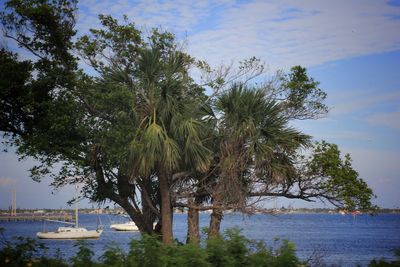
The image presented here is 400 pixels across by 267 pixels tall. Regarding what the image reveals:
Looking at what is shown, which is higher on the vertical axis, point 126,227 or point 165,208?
point 165,208

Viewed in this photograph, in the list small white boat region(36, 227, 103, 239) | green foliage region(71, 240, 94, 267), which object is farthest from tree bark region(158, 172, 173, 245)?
small white boat region(36, 227, 103, 239)

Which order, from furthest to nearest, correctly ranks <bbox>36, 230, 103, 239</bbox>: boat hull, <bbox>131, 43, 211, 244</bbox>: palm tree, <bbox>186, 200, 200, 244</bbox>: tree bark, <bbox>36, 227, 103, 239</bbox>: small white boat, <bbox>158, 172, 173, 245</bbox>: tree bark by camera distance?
<bbox>36, 227, 103, 239</bbox>: small white boat < <bbox>36, 230, 103, 239</bbox>: boat hull < <bbox>186, 200, 200, 244</bbox>: tree bark < <bbox>158, 172, 173, 245</bbox>: tree bark < <bbox>131, 43, 211, 244</bbox>: palm tree

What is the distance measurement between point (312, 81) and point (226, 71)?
321cm

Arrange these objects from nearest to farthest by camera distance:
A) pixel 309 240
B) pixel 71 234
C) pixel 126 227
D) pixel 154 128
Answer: pixel 154 128
pixel 309 240
pixel 71 234
pixel 126 227

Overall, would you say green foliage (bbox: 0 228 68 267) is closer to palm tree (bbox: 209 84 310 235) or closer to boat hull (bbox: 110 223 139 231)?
palm tree (bbox: 209 84 310 235)

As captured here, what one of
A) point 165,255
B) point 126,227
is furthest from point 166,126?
point 126,227

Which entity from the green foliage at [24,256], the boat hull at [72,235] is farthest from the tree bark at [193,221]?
the boat hull at [72,235]

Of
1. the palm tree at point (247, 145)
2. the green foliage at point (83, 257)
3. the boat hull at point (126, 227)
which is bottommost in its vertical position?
the boat hull at point (126, 227)

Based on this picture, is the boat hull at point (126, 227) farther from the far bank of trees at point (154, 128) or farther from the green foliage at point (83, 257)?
the green foliage at point (83, 257)

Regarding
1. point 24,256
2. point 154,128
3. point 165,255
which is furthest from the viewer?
point 154,128

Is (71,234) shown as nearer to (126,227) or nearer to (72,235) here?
(72,235)

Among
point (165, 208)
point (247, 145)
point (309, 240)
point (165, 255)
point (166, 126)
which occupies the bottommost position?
point (309, 240)

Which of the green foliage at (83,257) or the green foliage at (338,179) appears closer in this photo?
the green foliage at (83,257)

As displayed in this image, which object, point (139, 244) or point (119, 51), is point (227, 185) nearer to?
point (119, 51)
